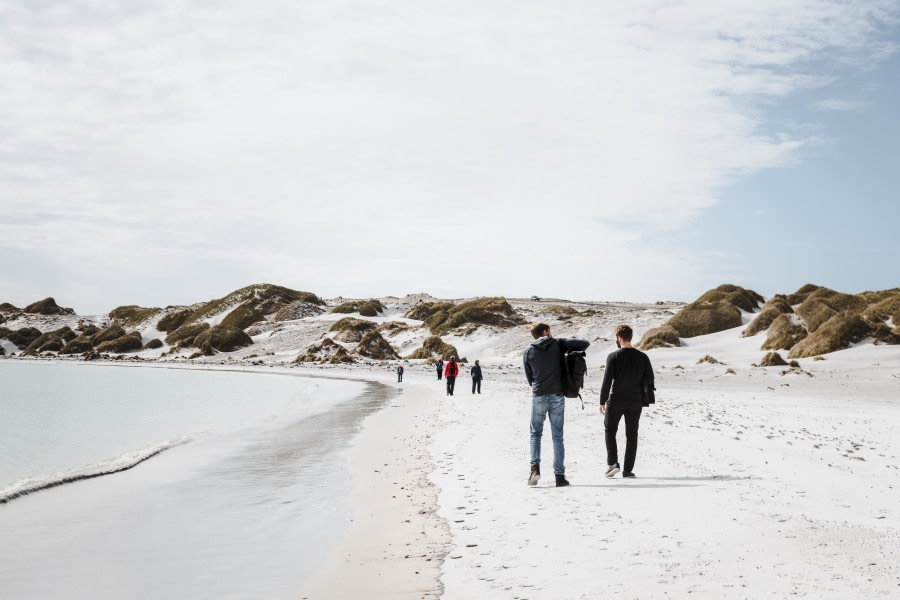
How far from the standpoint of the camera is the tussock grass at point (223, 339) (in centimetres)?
8200

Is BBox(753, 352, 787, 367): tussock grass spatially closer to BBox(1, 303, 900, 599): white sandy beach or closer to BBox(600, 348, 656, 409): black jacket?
BBox(1, 303, 900, 599): white sandy beach

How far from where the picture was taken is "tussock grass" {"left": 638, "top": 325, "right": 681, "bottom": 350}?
43.4m

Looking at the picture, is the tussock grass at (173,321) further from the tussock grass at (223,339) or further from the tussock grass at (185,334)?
the tussock grass at (223,339)

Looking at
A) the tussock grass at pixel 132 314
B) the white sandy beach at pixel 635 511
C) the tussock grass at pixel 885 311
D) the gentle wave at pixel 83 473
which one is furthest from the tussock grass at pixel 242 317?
the white sandy beach at pixel 635 511

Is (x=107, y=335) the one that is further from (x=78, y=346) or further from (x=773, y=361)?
(x=773, y=361)

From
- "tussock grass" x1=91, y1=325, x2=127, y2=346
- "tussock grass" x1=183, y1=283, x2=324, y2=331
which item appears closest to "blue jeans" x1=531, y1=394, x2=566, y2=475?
"tussock grass" x1=183, y1=283, x2=324, y2=331

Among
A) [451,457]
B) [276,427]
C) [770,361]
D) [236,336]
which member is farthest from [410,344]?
[451,457]

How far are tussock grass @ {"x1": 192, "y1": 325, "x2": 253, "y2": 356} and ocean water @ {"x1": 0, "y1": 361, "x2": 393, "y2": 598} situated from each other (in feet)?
200

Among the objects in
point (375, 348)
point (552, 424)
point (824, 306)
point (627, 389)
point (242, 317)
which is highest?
point (242, 317)

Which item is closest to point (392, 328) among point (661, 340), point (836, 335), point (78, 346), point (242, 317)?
point (242, 317)

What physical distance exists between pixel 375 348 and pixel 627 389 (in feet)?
182

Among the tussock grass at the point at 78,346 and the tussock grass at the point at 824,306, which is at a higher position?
the tussock grass at the point at 824,306

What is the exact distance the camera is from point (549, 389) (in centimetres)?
911

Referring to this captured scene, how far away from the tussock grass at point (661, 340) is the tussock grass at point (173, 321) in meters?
77.6
